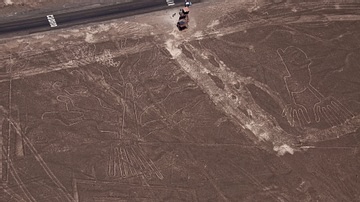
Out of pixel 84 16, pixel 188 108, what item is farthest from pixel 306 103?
pixel 84 16

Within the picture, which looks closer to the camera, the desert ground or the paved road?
the desert ground

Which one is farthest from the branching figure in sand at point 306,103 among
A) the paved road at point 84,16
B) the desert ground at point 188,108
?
the paved road at point 84,16

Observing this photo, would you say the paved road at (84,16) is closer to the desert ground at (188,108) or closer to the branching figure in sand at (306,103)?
the desert ground at (188,108)

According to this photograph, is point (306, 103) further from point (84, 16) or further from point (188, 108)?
point (84, 16)

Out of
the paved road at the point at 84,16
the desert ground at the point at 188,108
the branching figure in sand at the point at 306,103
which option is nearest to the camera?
the desert ground at the point at 188,108

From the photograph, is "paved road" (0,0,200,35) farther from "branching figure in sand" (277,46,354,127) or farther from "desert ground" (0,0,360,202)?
"branching figure in sand" (277,46,354,127)

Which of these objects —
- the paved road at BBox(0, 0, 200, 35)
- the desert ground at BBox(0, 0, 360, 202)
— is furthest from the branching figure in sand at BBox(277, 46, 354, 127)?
the paved road at BBox(0, 0, 200, 35)

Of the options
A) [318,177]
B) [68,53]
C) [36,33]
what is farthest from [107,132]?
[318,177]
